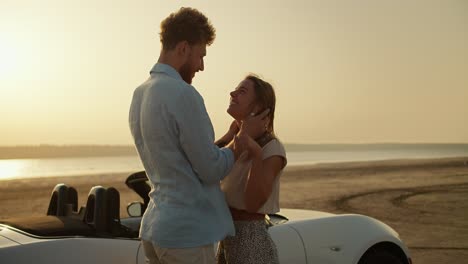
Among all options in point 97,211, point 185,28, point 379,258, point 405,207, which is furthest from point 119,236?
point 405,207

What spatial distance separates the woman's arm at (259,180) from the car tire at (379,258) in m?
1.83

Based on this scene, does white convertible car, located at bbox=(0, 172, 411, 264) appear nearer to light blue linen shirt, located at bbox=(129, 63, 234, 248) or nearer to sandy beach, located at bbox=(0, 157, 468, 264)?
light blue linen shirt, located at bbox=(129, 63, 234, 248)

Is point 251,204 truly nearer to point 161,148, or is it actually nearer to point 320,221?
point 161,148

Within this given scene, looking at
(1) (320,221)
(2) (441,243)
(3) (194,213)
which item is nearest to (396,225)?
(2) (441,243)

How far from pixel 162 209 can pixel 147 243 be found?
22 centimetres

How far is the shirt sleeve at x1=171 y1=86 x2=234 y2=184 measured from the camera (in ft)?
7.77

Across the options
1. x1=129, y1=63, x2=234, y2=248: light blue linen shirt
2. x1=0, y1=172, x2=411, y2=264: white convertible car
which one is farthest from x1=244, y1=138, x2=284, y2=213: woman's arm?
x1=0, y1=172, x2=411, y2=264: white convertible car

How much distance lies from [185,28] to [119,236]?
1.43 m

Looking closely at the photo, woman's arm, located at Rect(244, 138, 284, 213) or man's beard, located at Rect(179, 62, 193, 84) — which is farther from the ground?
man's beard, located at Rect(179, 62, 193, 84)

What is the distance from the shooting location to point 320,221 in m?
4.20

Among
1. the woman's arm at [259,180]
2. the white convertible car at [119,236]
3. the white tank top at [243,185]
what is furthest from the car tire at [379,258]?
the woman's arm at [259,180]

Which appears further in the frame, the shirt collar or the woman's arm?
the woman's arm

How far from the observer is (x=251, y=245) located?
9.52ft

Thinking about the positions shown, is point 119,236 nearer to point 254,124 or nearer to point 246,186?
point 246,186
